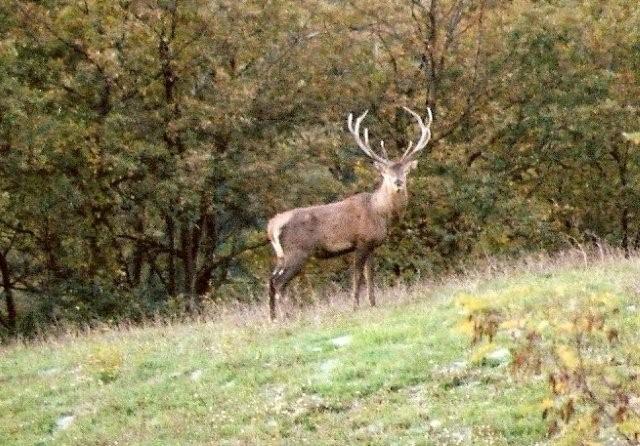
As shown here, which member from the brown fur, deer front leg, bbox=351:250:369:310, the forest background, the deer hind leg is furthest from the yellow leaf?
the forest background

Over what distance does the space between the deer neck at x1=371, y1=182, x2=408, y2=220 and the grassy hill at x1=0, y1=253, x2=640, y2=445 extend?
3.25 feet

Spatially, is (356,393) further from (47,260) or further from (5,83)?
(47,260)

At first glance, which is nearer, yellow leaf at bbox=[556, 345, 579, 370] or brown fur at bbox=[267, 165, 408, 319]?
yellow leaf at bbox=[556, 345, 579, 370]

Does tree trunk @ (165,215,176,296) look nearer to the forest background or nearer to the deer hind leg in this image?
the forest background

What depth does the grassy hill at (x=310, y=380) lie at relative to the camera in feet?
22.4

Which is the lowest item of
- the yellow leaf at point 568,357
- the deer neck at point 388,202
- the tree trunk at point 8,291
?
the tree trunk at point 8,291

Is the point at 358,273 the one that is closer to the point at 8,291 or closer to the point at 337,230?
the point at 337,230

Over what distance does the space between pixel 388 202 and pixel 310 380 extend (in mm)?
4204

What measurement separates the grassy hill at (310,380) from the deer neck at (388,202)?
991 mm

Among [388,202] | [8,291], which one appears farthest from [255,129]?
[388,202]

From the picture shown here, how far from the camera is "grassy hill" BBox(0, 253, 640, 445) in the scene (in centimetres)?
683

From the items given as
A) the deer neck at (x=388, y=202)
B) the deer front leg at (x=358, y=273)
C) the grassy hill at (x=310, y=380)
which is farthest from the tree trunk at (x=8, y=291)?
the deer neck at (x=388, y=202)

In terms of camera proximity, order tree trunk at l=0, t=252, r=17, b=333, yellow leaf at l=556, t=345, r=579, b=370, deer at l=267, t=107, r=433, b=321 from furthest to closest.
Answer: tree trunk at l=0, t=252, r=17, b=333 < deer at l=267, t=107, r=433, b=321 < yellow leaf at l=556, t=345, r=579, b=370

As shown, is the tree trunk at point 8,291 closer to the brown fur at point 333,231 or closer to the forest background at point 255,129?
the forest background at point 255,129
